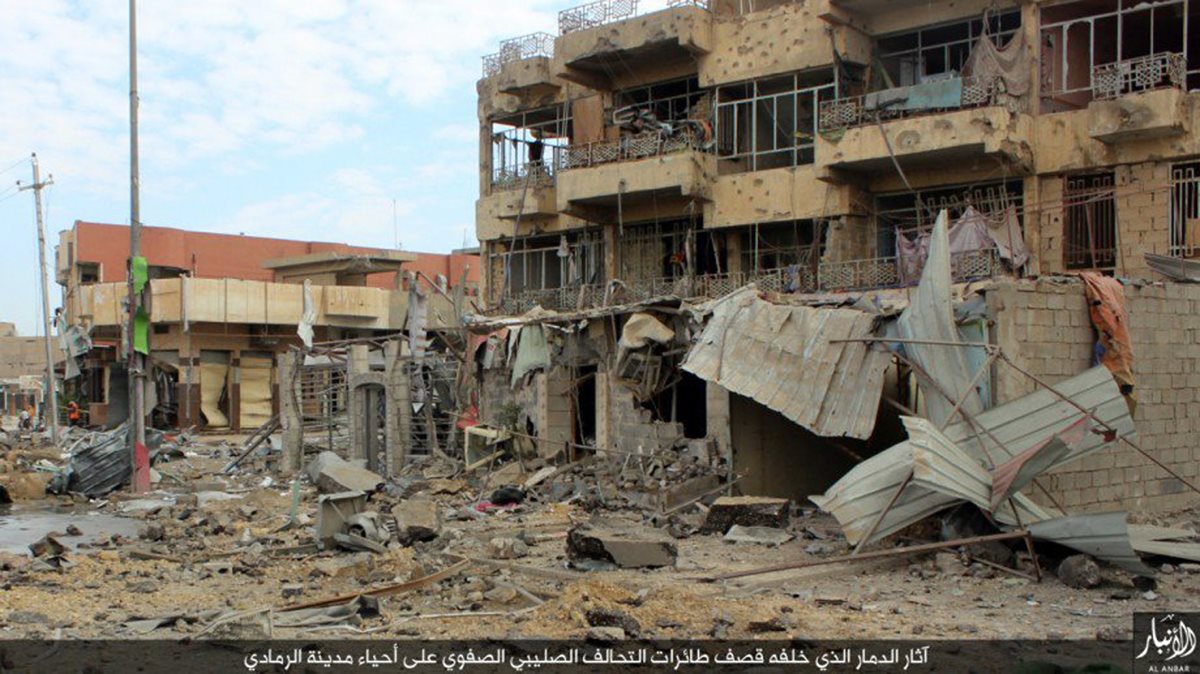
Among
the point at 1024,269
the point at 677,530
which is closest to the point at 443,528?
the point at 677,530

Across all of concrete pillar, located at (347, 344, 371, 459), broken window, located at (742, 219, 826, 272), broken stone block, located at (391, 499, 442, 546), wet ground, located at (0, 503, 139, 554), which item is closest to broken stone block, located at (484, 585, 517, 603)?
broken stone block, located at (391, 499, 442, 546)

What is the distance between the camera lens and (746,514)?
13250 mm

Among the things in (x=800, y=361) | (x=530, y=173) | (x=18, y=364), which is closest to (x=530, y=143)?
(x=530, y=173)

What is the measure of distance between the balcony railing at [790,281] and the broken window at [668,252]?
1.17ft

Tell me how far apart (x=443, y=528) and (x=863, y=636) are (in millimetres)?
7518

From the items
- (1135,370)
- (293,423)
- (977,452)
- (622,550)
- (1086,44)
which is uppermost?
(1086,44)

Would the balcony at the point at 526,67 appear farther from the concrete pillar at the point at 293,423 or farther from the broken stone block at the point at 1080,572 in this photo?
the broken stone block at the point at 1080,572

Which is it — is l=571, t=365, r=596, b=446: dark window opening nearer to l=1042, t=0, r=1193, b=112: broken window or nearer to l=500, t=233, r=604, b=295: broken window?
l=500, t=233, r=604, b=295: broken window

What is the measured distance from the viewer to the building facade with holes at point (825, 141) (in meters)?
21.8

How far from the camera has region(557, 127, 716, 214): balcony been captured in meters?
27.3

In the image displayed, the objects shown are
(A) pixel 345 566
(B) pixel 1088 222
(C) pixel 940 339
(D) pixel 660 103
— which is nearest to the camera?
(A) pixel 345 566

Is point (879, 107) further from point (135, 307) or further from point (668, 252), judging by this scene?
point (135, 307)

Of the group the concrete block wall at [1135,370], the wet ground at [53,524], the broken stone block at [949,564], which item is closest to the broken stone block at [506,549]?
the broken stone block at [949,564]

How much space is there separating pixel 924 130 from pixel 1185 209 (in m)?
5.12
